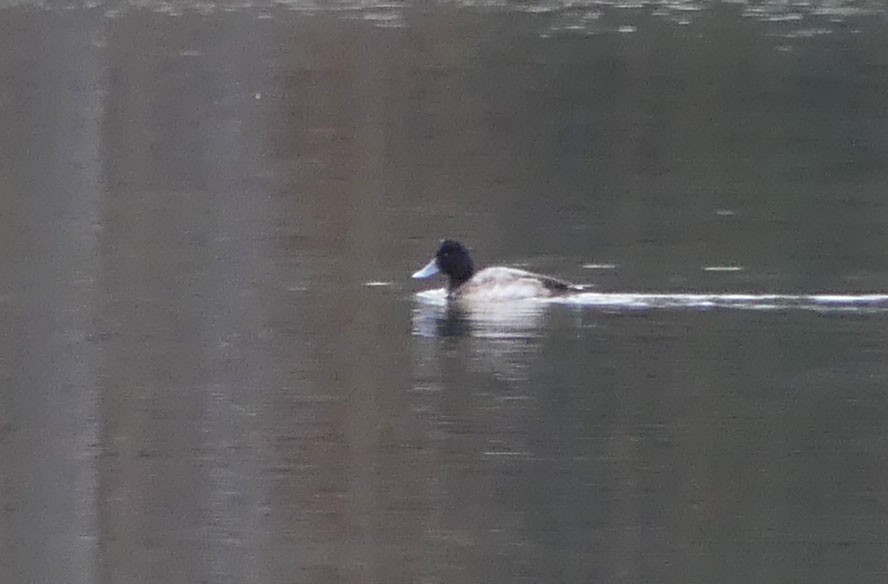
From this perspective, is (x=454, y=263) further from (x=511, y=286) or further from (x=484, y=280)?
(x=511, y=286)

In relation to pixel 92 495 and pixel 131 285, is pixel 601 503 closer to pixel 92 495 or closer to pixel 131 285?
pixel 92 495

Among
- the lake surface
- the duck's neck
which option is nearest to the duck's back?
the lake surface

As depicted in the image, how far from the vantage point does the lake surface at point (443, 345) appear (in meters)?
8.35

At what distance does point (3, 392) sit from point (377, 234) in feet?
18.0

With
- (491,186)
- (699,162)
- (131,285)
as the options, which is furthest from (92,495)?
(699,162)

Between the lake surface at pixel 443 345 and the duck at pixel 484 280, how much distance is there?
0.38 feet

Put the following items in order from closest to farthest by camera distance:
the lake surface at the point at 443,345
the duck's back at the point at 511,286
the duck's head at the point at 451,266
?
the lake surface at the point at 443,345 → the duck's back at the point at 511,286 → the duck's head at the point at 451,266

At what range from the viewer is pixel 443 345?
12.2m

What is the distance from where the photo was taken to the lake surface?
835 centimetres

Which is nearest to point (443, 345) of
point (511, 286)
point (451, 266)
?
point (511, 286)

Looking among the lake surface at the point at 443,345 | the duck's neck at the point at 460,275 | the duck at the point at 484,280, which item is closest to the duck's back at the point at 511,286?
the duck at the point at 484,280

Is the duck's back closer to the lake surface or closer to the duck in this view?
the duck

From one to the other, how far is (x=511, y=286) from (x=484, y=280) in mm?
239

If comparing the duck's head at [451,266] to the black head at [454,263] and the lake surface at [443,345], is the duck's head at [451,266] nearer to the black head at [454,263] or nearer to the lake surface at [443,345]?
the black head at [454,263]
